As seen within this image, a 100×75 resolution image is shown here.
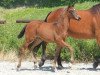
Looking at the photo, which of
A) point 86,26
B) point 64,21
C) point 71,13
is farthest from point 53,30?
point 86,26

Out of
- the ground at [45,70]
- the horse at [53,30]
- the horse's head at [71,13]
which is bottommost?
the ground at [45,70]

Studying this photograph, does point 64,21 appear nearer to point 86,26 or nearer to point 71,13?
point 71,13

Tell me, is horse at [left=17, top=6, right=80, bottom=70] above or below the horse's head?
below

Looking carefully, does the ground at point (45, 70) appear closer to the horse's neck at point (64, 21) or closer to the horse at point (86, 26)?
the horse at point (86, 26)

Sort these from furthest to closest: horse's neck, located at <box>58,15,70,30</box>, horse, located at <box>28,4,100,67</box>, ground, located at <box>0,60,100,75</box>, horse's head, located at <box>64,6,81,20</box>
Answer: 1. horse, located at <box>28,4,100,67</box>
2. horse's neck, located at <box>58,15,70,30</box>
3. horse's head, located at <box>64,6,81,20</box>
4. ground, located at <box>0,60,100,75</box>

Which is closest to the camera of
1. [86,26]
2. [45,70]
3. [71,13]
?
[71,13]

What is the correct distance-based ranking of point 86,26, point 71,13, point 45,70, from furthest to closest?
point 86,26, point 45,70, point 71,13

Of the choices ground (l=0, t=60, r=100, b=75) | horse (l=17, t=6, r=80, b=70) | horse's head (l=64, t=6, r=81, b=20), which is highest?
horse's head (l=64, t=6, r=81, b=20)

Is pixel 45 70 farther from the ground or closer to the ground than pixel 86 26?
closer to the ground

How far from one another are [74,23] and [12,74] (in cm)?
223

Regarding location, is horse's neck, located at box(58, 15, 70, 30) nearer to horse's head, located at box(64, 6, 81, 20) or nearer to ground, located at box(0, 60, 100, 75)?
horse's head, located at box(64, 6, 81, 20)

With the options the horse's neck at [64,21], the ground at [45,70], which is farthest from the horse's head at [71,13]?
the ground at [45,70]

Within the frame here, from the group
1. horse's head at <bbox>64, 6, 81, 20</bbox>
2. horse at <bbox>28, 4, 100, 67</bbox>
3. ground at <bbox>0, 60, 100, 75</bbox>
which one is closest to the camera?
ground at <bbox>0, 60, 100, 75</bbox>

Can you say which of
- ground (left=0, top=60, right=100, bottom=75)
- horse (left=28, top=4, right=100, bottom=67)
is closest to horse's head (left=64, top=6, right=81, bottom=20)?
horse (left=28, top=4, right=100, bottom=67)
